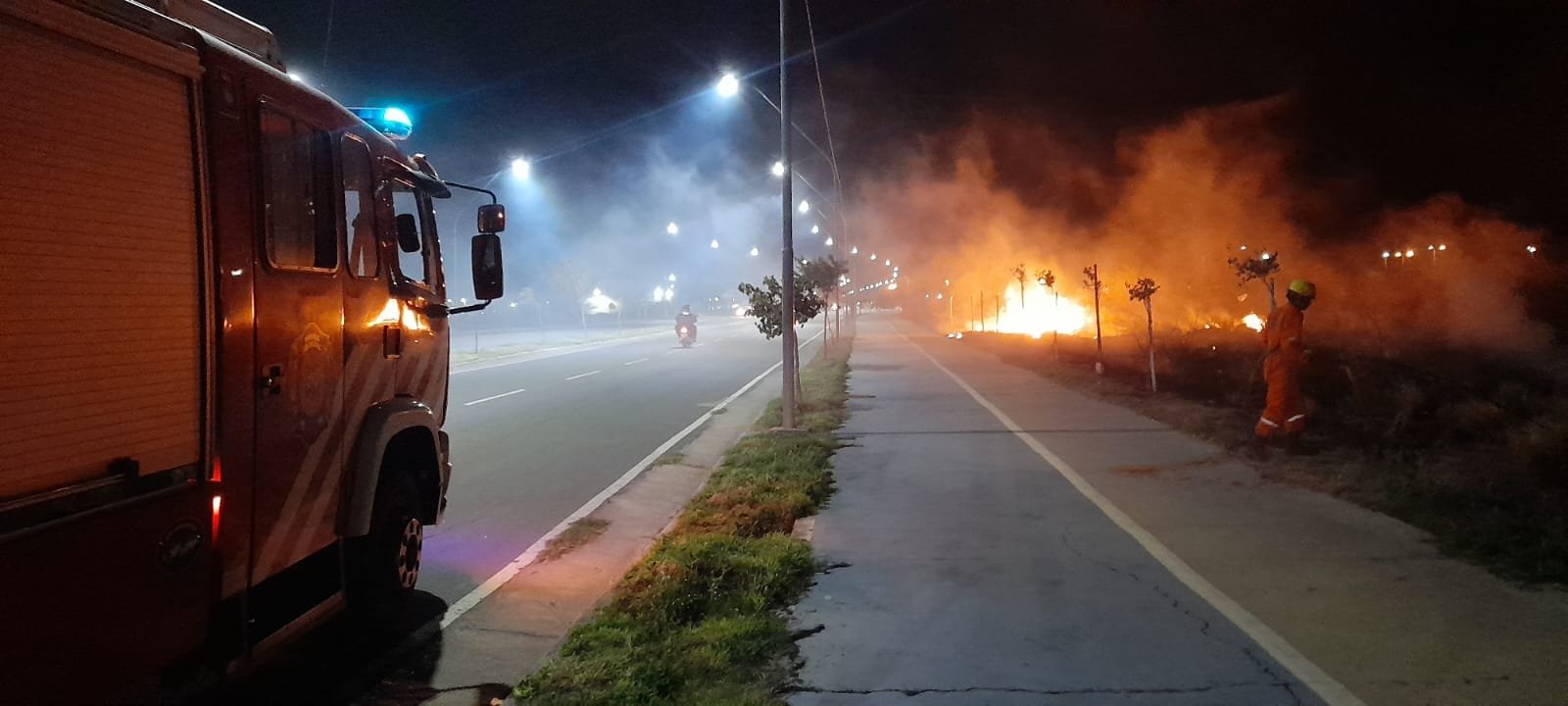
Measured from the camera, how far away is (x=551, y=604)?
5805mm

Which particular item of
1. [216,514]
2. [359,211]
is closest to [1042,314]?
[359,211]

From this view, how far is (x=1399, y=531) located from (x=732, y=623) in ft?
14.9

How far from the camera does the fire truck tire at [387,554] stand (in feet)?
15.7

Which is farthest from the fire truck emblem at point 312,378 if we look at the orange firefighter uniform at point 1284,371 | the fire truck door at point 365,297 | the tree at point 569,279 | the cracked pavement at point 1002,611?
the tree at point 569,279

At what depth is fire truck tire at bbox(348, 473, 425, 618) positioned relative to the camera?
15.7ft

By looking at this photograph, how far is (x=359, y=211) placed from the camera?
15.2 ft

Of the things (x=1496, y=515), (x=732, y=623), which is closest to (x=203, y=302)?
(x=732, y=623)

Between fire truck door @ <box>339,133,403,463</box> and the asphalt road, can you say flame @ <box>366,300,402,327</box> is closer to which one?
fire truck door @ <box>339,133,403,463</box>

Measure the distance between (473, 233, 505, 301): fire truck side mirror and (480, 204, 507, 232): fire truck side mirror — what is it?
0.16ft

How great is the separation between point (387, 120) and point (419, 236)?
2.05ft

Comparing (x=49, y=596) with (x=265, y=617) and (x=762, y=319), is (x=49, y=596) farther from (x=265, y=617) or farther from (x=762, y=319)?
(x=762, y=319)

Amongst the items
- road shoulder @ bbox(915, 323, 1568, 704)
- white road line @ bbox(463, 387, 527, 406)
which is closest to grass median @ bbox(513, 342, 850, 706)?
road shoulder @ bbox(915, 323, 1568, 704)

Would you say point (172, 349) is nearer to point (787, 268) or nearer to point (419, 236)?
point (419, 236)

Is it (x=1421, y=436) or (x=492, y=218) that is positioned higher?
(x=492, y=218)
